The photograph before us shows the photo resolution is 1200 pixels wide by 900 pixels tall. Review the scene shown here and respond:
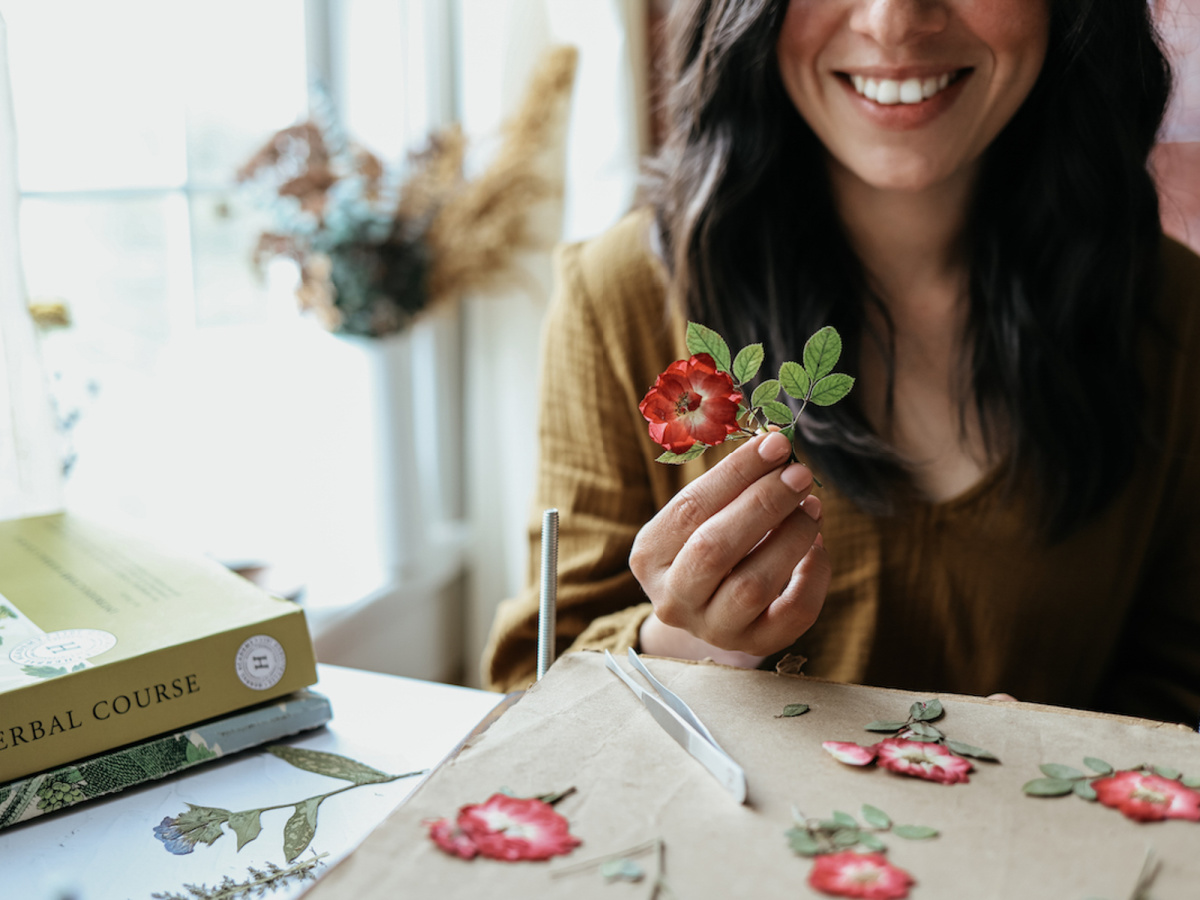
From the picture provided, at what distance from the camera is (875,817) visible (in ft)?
1.27

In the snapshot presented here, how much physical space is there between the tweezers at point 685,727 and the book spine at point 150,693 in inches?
8.8

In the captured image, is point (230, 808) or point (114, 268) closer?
A: point (230, 808)

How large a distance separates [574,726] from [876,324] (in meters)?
0.57

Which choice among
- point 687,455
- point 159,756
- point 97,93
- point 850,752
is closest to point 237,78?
point 97,93

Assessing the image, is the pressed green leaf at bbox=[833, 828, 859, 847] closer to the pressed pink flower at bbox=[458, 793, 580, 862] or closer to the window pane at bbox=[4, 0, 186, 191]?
the pressed pink flower at bbox=[458, 793, 580, 862]

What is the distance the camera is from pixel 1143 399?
885mm

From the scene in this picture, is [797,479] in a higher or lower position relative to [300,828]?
higher

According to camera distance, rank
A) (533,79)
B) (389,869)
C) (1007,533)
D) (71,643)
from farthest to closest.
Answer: (533,79), (1007,533), (71,643), (389,869)

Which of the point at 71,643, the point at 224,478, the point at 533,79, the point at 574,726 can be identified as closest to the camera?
the point at 574,726

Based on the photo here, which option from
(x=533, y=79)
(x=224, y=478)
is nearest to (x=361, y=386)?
(x=224, y=478)

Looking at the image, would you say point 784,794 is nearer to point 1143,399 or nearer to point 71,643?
point 71,643

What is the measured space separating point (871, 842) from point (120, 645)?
0.42 metres

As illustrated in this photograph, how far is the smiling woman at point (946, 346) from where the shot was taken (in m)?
0.79

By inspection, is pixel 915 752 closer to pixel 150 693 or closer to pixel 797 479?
pixel 797 479
